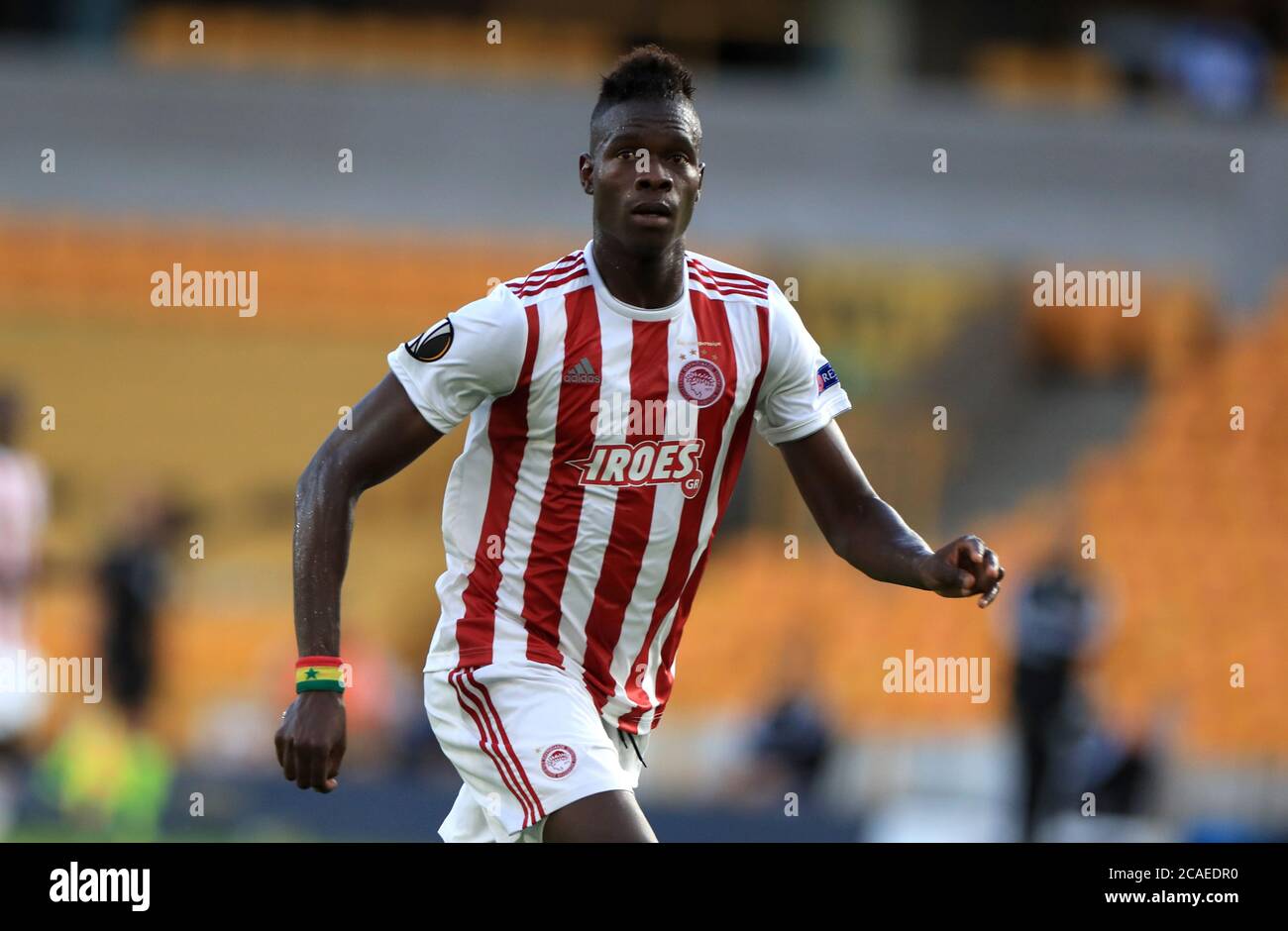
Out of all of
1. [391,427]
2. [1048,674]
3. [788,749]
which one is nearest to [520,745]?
[391,427]

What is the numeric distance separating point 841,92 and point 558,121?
9.24 ft

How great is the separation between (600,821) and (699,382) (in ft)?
3.38

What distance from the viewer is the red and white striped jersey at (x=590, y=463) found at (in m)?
4.39

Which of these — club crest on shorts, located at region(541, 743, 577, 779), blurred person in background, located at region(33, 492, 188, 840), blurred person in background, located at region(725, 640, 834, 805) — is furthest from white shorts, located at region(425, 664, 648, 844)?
blurred person in background, located at region(725, 640, 834, 805)

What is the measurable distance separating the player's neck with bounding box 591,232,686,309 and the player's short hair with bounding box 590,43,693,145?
264 millimetres

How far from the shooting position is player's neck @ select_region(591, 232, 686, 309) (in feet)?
14.7

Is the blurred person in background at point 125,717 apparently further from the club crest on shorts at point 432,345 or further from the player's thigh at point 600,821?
the club crest on shorts at point 432,345

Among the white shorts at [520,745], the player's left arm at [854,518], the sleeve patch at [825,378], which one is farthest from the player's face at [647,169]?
the white shorts at [520,745]

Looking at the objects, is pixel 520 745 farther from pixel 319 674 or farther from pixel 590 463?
pixel 590 463

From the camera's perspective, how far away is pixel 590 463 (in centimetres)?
445
